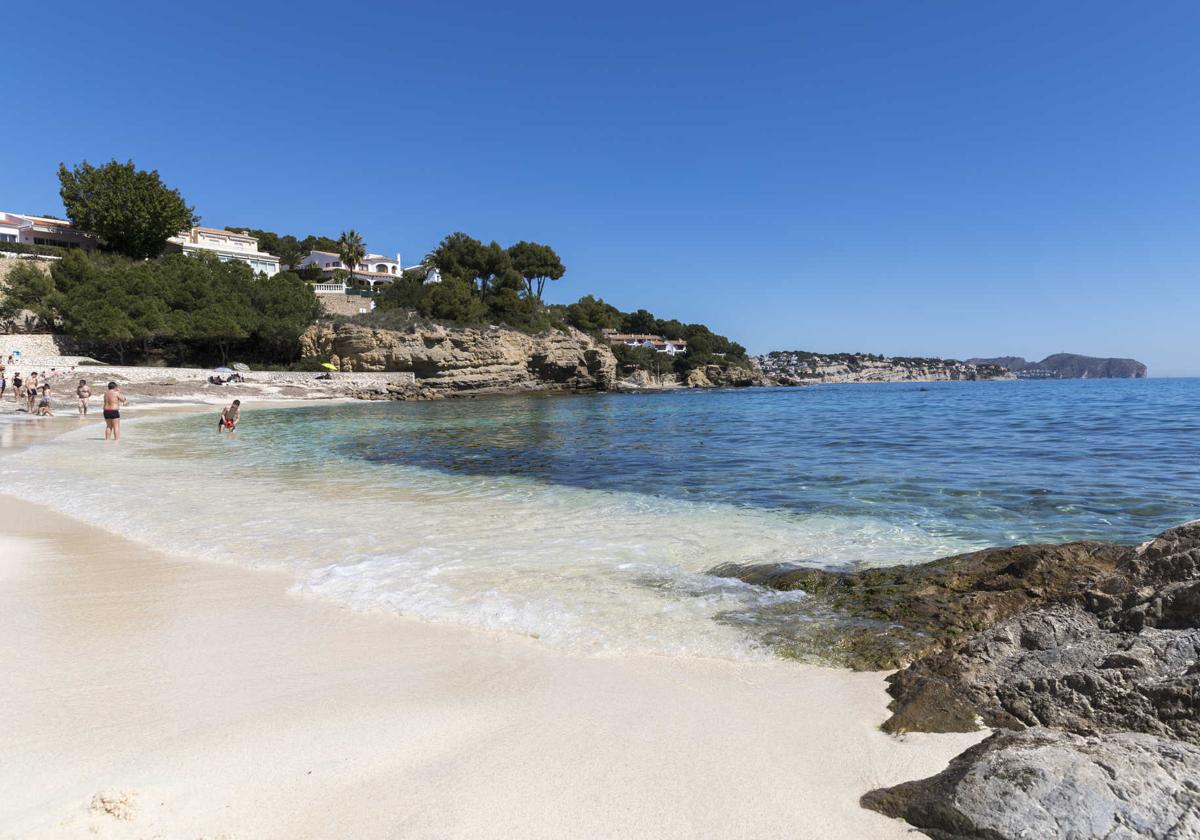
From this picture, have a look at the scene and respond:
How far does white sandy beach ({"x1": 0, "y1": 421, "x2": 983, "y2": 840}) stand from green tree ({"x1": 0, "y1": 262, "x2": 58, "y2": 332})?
52376mm

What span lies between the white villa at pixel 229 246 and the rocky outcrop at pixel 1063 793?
252 feet

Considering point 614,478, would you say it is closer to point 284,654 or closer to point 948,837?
point 284,654

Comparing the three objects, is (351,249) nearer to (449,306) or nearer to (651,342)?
(449,306)

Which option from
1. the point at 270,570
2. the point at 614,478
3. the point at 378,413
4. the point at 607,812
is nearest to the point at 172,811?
the point at 607,812

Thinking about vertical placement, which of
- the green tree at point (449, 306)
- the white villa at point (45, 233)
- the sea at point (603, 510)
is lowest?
the sea at point (603, 510)

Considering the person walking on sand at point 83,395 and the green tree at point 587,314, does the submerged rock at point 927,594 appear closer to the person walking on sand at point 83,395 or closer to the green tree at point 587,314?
the person walking on sand at point 83,395

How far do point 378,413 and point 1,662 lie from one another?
2894cm

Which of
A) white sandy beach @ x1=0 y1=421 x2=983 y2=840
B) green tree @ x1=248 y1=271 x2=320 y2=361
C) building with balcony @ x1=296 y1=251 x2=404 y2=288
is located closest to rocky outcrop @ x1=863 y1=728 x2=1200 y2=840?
Answer: white sandy beach @ x1=0 y1=421 x2=983 y2=840

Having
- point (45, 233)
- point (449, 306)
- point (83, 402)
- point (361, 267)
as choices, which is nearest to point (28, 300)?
point (45, 233)

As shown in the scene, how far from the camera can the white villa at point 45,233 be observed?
58.9m

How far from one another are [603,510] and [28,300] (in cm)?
5388

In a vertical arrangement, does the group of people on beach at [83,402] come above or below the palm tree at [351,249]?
below

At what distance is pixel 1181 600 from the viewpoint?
117 inches

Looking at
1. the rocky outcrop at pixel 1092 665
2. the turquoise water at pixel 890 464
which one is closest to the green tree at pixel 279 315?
the turquoise water at pixel 890 464
